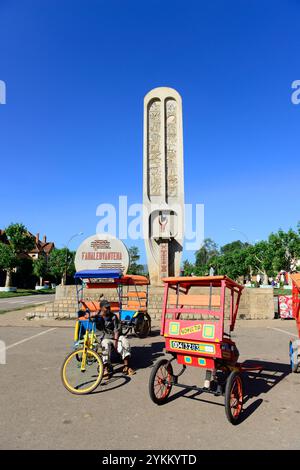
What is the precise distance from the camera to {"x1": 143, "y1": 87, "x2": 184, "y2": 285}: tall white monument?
21.4m

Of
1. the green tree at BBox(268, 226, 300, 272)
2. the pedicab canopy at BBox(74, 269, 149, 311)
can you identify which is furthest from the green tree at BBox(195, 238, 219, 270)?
the pedicab canopy at BBox(74, 269, 149, 311)

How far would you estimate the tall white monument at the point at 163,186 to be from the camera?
2138 centimetres

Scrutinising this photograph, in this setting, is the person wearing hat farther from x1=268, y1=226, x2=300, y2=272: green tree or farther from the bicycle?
x1=268, y1=226, x2=300, y2=272: green tree

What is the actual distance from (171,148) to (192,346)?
19.2 metres

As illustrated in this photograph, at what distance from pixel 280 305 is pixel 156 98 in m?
16.4

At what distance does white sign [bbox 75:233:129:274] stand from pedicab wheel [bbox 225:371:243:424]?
15383 mm

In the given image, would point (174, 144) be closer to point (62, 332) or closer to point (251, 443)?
point (62, 332)

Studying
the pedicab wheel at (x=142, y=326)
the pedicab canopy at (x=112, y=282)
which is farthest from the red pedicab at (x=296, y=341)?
the pedicab wheel at (x=142, y=326)

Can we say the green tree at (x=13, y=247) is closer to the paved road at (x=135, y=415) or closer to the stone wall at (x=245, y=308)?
the stone wall at (x=245, y=308)

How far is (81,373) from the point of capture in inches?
243

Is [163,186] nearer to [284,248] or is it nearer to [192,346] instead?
[192,346]

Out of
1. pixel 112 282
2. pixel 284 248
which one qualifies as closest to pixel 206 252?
pixel 284 248
